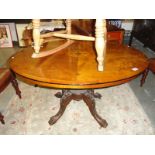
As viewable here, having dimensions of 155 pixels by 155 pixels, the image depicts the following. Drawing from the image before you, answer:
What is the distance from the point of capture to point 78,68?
1.76m

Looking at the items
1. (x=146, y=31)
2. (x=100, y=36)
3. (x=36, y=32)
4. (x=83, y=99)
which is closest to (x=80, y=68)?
(x=100, y=36)

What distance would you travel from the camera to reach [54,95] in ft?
10.3

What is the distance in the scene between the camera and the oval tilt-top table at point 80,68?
5.09 ft

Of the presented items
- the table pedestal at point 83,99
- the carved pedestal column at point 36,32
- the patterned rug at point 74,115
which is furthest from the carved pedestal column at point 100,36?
the patterned rug at point 74,115

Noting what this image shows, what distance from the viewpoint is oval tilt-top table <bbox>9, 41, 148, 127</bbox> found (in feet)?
5.09

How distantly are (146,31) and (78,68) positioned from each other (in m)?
3.77

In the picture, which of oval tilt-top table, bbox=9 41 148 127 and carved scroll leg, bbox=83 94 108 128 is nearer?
oval tilt-top table, bbox=9 41 148 127

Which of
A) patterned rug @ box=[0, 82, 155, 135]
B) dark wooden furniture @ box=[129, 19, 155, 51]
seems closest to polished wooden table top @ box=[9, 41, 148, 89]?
patterned rug @ box=[0, 82, 155, 135]

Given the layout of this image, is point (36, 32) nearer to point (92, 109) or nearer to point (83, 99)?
point (83, 99)

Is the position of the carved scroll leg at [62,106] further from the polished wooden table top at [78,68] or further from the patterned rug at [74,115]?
the polished wooden table top at [78,68]

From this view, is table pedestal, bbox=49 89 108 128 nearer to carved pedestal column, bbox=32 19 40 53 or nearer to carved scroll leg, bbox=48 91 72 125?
carved scroll leg, bbox=48 91 72 125

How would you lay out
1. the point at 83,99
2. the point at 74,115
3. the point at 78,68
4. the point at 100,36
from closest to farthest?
the point at 100,36 → the point at 78,68 → the point at 83,99 → the point at 74,115
